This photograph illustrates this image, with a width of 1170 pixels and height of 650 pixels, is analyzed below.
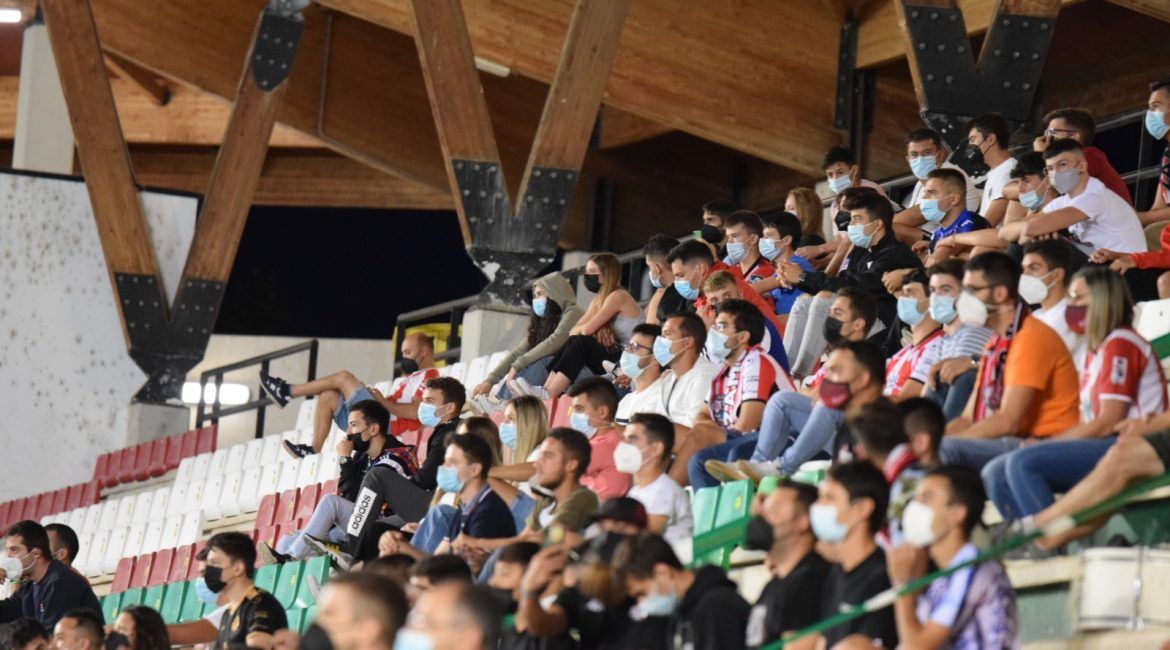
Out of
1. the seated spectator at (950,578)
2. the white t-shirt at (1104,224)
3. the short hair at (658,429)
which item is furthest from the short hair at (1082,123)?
the seated spectator at (950,578)

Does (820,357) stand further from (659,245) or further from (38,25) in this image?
(38,25)

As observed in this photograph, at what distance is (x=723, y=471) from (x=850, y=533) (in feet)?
6.85

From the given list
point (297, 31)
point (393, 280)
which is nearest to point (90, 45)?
point (297, 31)

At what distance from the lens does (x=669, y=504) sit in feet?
19.9

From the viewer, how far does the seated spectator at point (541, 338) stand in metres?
9.93

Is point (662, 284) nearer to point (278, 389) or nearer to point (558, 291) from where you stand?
point (558, 291)

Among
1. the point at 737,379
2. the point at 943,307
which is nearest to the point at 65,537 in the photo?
the point at 737,379

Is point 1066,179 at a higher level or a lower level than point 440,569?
higher

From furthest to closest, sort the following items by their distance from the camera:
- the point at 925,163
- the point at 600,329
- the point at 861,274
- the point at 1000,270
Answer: the point at 600,329 < the point at 925,163 < the point at 861,274 < the point at 1000,270

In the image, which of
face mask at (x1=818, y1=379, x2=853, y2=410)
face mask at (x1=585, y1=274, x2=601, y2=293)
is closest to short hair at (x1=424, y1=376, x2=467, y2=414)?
face mask at (x1=585, y1=274, x2=601, y2=293)

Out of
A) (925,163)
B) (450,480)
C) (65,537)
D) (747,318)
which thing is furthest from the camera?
(925,163)

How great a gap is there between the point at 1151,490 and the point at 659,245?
4.84 m

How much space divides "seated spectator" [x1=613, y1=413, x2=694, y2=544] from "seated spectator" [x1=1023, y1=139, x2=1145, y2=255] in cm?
195

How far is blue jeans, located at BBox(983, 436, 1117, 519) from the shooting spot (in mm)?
4879
